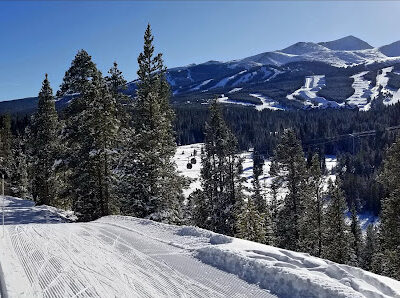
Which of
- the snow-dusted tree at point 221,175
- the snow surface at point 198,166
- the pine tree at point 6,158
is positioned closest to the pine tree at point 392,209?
the snow-dusted tree at point 221,175

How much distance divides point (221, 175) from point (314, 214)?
9.51m

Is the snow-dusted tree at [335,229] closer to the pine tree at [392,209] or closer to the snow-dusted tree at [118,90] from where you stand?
the pine tree at [392,209]

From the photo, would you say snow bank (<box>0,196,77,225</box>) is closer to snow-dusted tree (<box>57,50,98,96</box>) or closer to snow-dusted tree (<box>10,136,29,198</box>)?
snow-dusted tree (<box>57,50,98,96</box>)

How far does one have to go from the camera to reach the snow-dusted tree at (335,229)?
3130cm

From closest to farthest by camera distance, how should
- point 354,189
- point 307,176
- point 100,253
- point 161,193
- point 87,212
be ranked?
point 100,253, point 161,193, point 87,212, point 307,176, point 354,189

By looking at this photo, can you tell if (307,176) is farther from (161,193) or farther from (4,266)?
(4,266)

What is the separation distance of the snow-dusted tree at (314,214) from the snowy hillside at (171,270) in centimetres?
2049

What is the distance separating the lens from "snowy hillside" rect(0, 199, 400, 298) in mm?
7840

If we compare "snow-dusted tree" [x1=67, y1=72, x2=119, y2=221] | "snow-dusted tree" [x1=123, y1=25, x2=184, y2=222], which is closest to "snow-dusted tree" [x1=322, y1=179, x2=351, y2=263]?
"snow-dusted tree" [x1=123, y1=25, x2=184, y2=222]

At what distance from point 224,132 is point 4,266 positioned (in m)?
27.5

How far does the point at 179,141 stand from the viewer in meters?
192

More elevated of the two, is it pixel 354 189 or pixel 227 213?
pixel 227 213

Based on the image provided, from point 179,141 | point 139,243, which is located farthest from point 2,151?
point 179,141

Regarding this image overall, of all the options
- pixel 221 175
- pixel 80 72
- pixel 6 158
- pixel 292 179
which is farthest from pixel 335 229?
pixel 6 158
